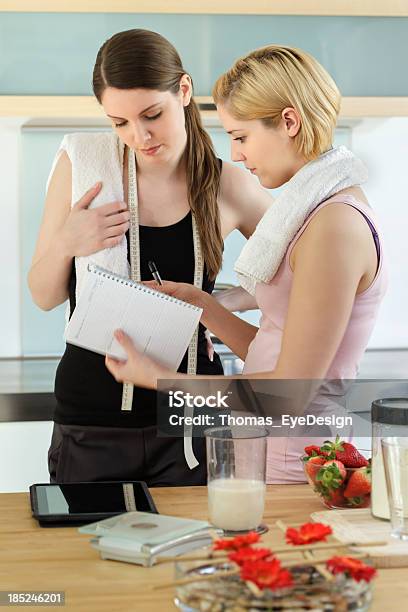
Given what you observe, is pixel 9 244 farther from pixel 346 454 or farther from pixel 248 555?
pixel 248 555

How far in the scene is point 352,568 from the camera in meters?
0.87

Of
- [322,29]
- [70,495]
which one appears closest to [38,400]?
[70,495]

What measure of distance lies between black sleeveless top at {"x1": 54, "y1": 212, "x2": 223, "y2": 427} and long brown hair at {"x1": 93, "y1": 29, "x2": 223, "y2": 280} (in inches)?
1.7

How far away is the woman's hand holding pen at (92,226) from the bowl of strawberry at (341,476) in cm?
72

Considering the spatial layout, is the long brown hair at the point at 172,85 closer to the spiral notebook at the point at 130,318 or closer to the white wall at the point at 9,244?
the spiral notebook at the point at 130,318

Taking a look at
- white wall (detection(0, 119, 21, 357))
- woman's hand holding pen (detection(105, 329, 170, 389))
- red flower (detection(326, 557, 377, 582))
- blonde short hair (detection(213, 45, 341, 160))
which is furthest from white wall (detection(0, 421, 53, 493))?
red flower (detection(326, 557, 377, 582))

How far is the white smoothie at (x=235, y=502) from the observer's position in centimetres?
116

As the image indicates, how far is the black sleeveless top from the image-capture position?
1.86 meters

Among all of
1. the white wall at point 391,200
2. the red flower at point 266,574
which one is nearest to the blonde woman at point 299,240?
the red flower at point 266,574

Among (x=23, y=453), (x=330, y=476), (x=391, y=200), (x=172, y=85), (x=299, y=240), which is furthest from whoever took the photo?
(x=391, y=200)

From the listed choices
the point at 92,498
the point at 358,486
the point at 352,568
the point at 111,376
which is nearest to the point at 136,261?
the point at 111,376

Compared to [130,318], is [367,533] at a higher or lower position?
lower

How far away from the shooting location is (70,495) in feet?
4.45

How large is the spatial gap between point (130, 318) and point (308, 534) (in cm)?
72
